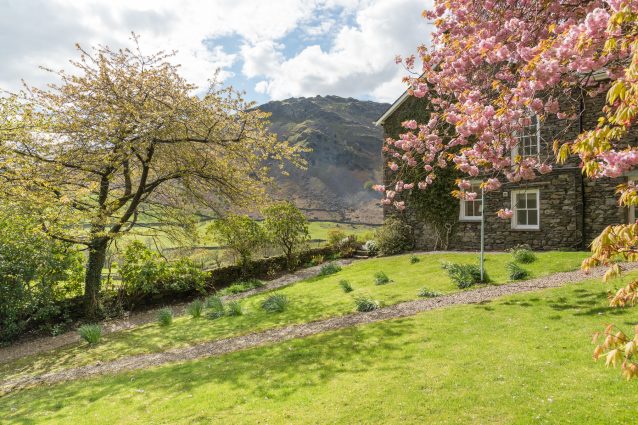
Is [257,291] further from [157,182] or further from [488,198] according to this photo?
[488,198]

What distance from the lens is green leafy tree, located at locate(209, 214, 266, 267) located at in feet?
63.7

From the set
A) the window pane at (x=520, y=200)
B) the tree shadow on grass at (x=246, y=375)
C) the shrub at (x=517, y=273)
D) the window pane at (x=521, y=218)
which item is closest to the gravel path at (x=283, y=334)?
the shrub at (x=517, y=273)

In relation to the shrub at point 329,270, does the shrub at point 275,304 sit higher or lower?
lower

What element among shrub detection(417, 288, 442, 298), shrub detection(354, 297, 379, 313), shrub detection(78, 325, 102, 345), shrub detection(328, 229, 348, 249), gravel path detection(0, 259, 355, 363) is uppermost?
shrub detection(328, 229, 348, 249)

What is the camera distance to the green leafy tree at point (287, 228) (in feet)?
69.6

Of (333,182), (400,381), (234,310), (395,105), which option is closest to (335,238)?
(395,105)

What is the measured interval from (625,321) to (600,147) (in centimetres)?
649

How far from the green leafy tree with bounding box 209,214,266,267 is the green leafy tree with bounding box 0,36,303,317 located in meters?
3.07

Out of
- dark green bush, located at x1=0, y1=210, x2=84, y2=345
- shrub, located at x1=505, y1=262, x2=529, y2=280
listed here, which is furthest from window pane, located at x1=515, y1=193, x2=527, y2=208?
dark green bush, located at x1=0, y1=210, x2=84, y2=345

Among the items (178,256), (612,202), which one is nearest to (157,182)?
(178,256)

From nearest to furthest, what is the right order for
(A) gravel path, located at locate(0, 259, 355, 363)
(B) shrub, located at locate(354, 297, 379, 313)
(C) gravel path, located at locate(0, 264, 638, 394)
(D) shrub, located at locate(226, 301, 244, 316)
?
1. (C) gravel path, located at locate(0, 264, 638, 394)
2. (B) shrub, located at locate(354, 297, 379, 313)
3. (A) gravel path, located at locate(0, 259, 355, 363)
4. (D) shrub, located at locate(226, 301, 244, 316)

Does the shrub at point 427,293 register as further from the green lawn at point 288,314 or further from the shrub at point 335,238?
the shrub at point 335,238

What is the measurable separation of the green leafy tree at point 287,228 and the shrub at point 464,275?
10.3 m

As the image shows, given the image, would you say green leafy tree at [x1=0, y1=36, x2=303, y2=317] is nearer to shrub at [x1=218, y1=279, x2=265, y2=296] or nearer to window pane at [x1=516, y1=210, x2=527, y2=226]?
shrub at [x1=218, y1=279, x2=265, y2=296]
